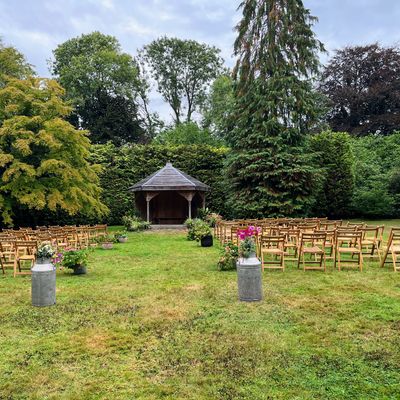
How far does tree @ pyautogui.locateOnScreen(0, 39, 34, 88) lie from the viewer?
22281 mm

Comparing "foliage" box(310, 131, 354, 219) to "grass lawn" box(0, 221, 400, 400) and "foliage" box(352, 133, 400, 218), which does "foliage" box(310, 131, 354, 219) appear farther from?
"grass lawn" box(0, 221, 400, 400)

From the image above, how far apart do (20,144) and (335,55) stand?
26.7m

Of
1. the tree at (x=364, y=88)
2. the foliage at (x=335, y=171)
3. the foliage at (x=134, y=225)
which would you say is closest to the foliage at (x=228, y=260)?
the foliage at (x=134, y=225)

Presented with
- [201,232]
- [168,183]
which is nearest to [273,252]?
[201,232]

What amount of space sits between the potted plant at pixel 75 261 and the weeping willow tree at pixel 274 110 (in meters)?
13.2

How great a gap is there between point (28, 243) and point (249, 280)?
524 centimetres

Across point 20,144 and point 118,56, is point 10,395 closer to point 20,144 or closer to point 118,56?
point 20,144

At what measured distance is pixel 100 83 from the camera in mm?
36750

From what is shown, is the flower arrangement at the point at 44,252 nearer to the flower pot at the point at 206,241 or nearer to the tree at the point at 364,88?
the flower pot at the point at 206,241

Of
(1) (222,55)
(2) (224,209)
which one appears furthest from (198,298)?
(1) (222,55)

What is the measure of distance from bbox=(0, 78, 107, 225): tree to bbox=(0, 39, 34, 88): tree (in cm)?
400

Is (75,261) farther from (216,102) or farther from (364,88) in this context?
(216,102)

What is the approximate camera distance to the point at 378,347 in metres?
4.38

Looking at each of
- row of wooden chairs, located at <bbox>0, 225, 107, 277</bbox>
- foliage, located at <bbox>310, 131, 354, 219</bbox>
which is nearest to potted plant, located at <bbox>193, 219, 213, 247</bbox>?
row of wooden chairs, located at <bbox>0, 225, 107, 277</bbox>
